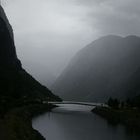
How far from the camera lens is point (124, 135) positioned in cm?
8275

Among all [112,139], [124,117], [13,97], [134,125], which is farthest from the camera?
[13,97]

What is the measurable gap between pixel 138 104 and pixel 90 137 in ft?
239

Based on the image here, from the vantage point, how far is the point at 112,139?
246 feet

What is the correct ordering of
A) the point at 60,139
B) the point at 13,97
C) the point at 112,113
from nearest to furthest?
1. the point at 60,139
2. the point at 112,113
3. the point at 13,97

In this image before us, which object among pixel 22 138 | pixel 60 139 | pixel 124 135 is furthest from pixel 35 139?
pixel 124 135

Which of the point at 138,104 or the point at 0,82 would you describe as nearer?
the point at 138,104

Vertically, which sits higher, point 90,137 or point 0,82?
point 0,82

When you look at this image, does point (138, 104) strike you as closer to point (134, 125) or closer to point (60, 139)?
point (134, 125)

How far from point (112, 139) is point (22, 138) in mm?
Result: 32828

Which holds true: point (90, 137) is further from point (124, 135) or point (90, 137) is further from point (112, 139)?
point (124, 135)

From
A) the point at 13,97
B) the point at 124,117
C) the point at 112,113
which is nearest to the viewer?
the point at 124,117

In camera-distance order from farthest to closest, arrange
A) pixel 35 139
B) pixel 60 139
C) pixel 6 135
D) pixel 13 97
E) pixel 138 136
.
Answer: pixel 13 97
pixel 138 136
pixel 60 139
pixel 35 139
pixel 6 135

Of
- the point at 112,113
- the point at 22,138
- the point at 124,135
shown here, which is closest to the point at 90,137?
the point at 124,135

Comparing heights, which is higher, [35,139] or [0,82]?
[0,82]
